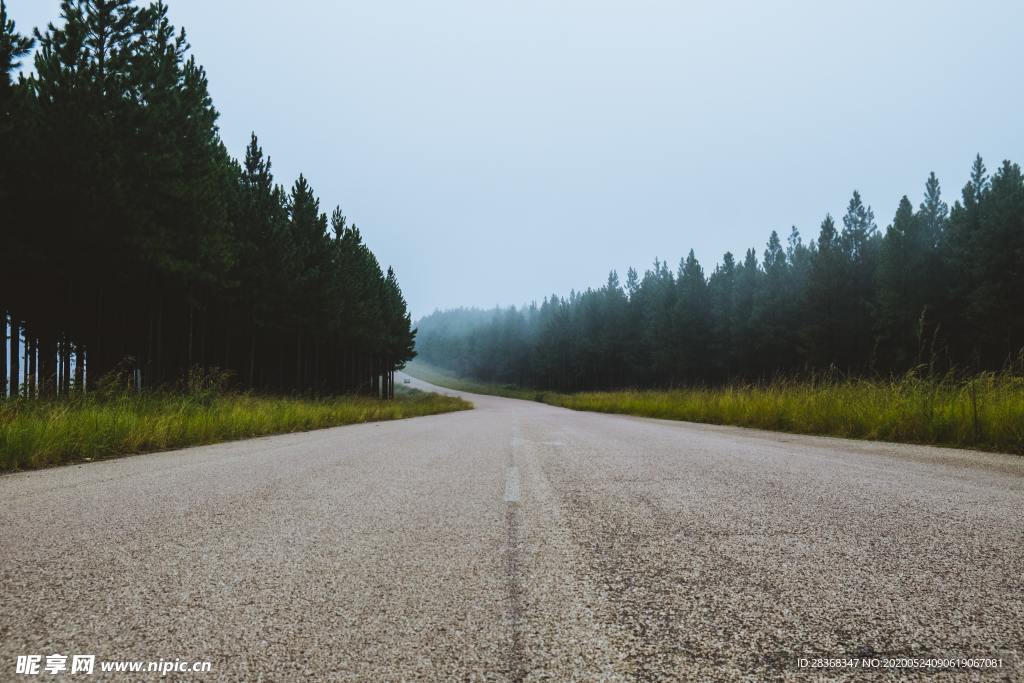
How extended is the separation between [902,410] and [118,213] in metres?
20.1

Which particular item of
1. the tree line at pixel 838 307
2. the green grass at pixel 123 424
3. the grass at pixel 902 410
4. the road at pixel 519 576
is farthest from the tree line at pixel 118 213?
the tree line at pixel 838 307

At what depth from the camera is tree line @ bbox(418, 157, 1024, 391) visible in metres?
35.0

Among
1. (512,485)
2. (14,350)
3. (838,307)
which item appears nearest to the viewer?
(512,485)

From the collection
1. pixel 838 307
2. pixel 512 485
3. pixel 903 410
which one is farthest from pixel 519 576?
pixel 838 307

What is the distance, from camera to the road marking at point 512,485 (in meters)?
3.76

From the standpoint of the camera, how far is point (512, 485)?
4316 mm

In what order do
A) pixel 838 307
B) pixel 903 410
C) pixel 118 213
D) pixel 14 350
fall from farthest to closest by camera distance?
pixel 838 307, pixel 14 350, pixel 118 213, pixel 903 410

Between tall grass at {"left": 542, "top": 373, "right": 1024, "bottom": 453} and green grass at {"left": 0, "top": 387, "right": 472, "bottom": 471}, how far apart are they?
11.6 meters

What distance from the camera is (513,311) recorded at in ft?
475

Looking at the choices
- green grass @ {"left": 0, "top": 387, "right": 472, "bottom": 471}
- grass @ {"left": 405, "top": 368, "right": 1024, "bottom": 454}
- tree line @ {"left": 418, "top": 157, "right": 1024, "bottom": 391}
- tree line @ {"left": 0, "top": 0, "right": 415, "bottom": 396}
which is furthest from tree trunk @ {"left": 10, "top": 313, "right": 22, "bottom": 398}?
tree line @ {"left": 418, "top": 157, "right": 1024, "bottom": 391}

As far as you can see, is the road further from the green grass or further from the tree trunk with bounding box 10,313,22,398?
the tree trunk with bounding box 10,313,22,398

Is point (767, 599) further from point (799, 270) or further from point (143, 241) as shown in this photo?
point (799, 270)

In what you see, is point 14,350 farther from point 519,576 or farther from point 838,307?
point 838,307

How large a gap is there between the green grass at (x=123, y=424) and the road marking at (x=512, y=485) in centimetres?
546
